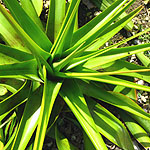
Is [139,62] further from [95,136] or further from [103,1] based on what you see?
[95,136]

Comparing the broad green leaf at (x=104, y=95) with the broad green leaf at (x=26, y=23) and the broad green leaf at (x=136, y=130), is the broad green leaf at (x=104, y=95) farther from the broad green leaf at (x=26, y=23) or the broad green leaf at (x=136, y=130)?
the broad green leaf at (x=26, y=23)

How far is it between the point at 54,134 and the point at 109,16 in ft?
2.83

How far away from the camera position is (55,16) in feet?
4.33

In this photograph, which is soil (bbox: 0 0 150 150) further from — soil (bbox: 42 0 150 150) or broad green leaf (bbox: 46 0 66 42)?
broad green leaf (bbox: 46 0 66 42)

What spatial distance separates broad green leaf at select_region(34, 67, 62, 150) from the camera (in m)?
0.85

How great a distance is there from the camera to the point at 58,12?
131 cm

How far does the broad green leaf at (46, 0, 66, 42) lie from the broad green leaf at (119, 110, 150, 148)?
801 millimetres

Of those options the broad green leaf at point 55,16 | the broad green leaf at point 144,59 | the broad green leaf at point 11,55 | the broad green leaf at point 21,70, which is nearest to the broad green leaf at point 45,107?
the broad green leaf at point 21,70

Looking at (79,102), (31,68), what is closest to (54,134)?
(79,102)

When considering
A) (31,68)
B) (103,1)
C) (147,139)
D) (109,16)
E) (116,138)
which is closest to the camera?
(31,68)

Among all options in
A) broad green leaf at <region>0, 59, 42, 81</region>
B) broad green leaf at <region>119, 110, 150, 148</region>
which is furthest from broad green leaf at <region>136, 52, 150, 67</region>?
broad green leaf at <region>0, 59, 42, 81</region>

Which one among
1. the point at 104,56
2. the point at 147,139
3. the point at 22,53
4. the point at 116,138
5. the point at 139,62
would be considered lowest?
the point at 147,139

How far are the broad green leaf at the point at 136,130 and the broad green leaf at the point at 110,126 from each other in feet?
0.43

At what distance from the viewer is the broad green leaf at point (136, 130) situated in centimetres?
151
